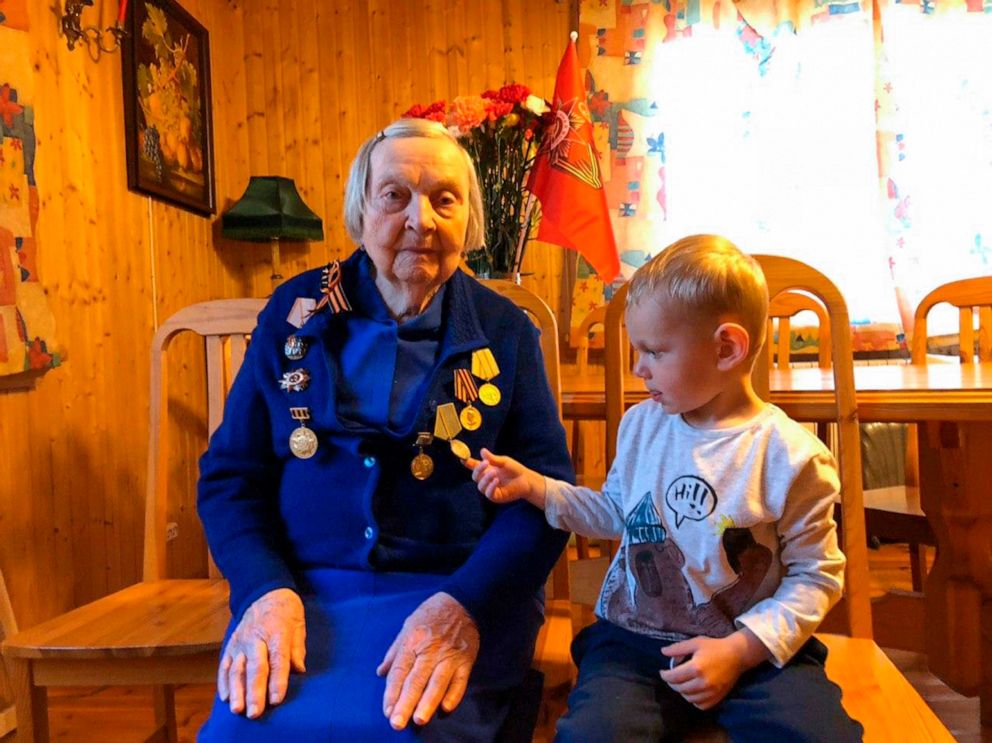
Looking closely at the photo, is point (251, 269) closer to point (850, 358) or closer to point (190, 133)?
point (190, 133)

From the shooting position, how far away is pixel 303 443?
1.05 meters

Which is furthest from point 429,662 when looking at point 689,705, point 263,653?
point 689,705

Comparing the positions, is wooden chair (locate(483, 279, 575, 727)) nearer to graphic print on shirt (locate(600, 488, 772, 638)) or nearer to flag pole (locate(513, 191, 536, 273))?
graphic print on shirt (locate(600, 488, 772, 638))

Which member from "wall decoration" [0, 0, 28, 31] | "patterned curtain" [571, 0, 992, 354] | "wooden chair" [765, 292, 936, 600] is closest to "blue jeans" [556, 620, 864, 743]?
"wooden chair" [765, 292, 936, 600]

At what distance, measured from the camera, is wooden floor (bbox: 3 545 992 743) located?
1.75 m

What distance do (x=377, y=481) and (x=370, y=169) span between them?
0.45 meters

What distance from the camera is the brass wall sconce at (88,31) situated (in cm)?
234

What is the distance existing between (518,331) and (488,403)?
130mm

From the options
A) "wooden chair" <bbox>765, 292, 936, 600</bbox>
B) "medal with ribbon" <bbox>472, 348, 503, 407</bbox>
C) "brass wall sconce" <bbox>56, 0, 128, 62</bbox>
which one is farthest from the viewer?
"brass wall sconce" <bbox>56, 0, 128, 62</bbox>

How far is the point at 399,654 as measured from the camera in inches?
34.2

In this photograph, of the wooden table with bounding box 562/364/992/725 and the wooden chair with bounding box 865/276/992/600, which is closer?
the wooden table with bounding box 562/364/992/725

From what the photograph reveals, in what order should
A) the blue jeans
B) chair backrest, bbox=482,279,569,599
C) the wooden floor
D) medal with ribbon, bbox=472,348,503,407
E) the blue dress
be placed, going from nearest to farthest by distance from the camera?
1. the blue jeans
2. the blue dress
3. medal with ribbon, bbox=472,348,503,407
4. chair backrest, bbox=482,279,569,599
5. the wooden floor

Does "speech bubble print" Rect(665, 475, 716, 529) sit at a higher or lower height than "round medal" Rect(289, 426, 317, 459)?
lower

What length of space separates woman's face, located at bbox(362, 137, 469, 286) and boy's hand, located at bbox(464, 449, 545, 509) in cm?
29
